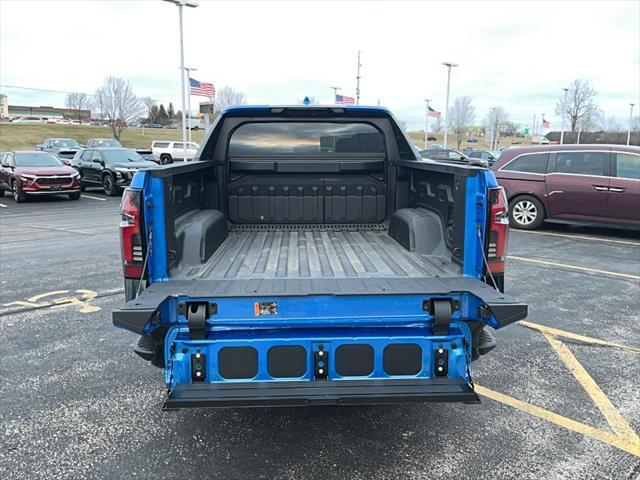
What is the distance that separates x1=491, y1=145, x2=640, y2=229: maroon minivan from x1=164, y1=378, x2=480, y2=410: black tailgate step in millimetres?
8717

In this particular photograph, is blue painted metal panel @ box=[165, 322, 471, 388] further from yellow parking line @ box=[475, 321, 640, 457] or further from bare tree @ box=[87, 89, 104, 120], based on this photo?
bare tree @ box=[87, 89, 104, 120]

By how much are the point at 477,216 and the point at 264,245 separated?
190 cm

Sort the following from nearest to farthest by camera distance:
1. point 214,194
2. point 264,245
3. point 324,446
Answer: point 324,446, point 264,245, point 214,194

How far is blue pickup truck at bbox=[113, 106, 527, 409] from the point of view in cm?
275

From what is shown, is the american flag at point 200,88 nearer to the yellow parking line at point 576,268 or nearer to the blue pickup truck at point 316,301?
the yellow parking line at point 576,268

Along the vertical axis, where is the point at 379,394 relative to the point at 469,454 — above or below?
above

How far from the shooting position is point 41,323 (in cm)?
A: 512

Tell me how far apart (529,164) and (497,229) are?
8.60 m

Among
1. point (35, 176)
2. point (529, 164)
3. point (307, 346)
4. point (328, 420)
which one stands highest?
point (529, 164)

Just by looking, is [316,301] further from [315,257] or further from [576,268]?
[576,268]

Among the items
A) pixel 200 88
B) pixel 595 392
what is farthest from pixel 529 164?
pixel 200 88

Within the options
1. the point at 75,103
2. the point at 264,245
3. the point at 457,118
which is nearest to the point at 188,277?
the point at 264,245

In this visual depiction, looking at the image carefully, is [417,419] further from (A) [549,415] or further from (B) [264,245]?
(B) [264,245]

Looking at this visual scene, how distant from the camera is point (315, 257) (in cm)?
397
